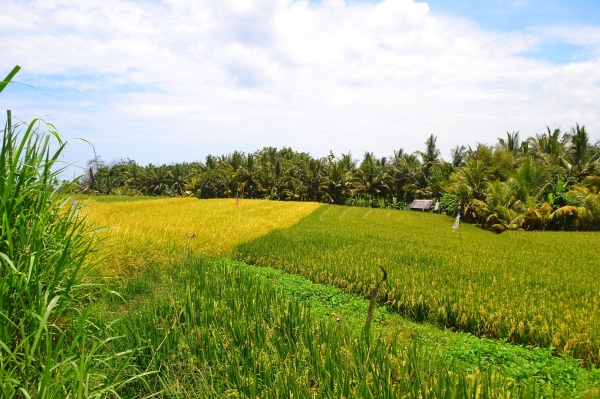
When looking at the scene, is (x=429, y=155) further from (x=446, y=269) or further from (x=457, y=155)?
(x=446, y=269)

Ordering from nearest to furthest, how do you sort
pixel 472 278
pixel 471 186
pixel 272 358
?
pixel 272 358
pixel 472 278
pixel 471 186

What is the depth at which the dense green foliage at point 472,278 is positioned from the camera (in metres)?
5.06

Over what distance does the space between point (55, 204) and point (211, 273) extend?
3.26 metres

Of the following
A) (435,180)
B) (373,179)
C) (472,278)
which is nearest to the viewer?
(472,278)

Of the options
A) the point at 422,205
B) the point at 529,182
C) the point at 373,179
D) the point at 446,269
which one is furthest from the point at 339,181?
the point at 446,269

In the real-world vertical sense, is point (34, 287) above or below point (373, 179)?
below

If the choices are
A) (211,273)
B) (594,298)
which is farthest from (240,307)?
(594,298)

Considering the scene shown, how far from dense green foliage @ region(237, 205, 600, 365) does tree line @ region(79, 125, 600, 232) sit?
15.6 ft

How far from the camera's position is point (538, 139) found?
26766mm

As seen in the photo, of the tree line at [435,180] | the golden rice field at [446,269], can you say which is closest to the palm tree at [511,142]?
the tree line at [435,180]

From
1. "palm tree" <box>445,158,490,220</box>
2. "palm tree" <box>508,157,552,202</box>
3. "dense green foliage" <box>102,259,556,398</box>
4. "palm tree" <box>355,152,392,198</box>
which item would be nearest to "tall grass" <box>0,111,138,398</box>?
"dense green foliage" <box>102,259,556,398</box>

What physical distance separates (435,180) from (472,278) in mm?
24214

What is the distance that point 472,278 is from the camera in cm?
726

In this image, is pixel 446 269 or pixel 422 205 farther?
pixel 422 205
